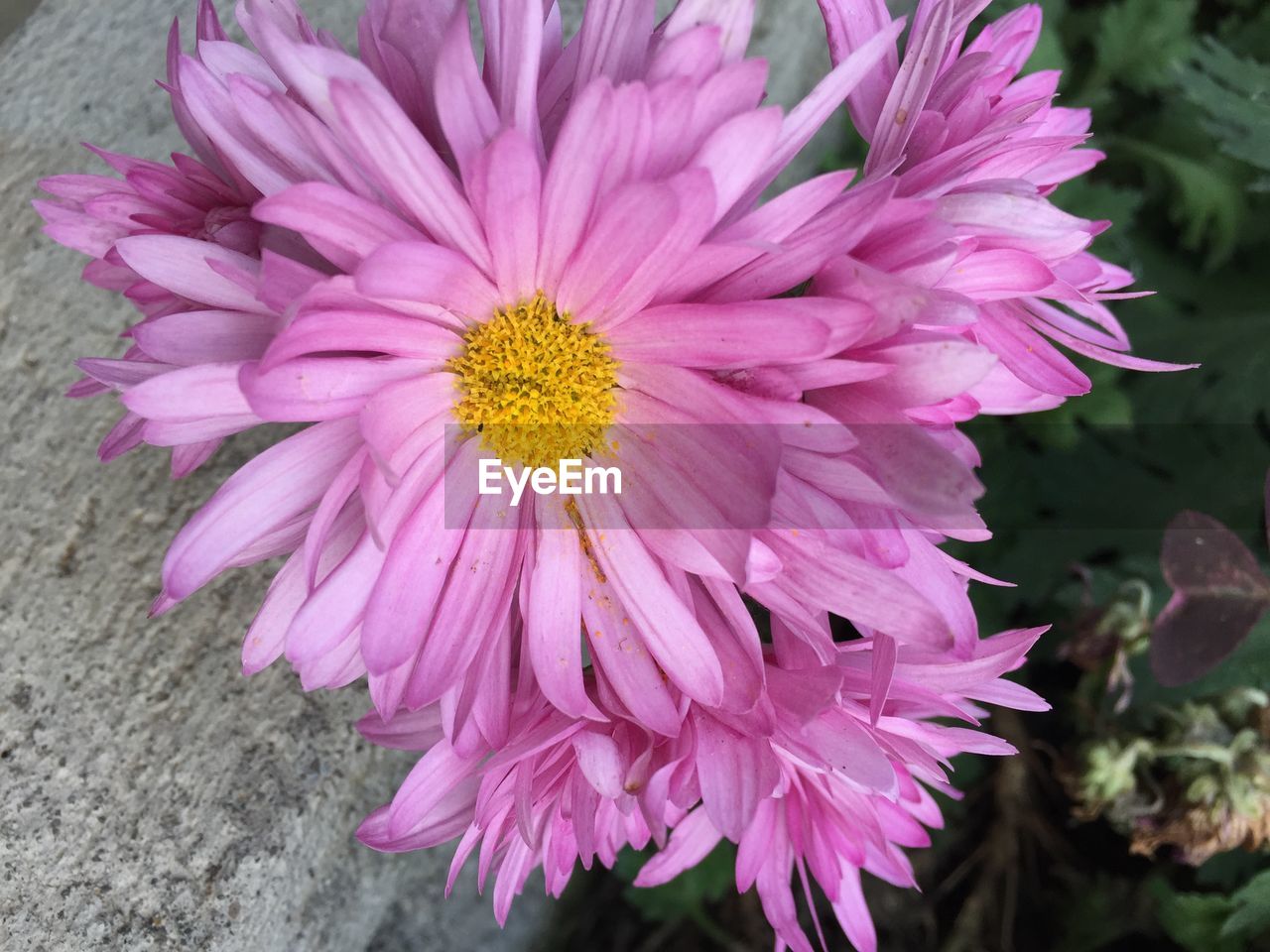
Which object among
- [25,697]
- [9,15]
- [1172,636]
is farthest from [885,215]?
[9,15]

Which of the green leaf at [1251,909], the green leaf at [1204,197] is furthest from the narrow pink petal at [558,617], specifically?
the green leaf at [1204,197]

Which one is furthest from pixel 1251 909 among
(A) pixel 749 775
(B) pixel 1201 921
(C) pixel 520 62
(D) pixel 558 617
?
(C) pixel 520 62

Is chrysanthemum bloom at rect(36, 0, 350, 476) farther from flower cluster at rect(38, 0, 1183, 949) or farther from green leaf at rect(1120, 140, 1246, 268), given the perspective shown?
green leaf at rect(1120, 140, 1246, 268)

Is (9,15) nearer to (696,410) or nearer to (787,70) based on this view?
(787,70)

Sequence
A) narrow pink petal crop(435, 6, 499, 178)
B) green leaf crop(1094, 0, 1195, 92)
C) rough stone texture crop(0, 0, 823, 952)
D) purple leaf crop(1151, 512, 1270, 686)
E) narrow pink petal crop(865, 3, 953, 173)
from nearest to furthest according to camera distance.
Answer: narrow pink petal crop(435, 6, 499, 178)
narrow pink petal crop(865, 3, 953, 173)
rough stone texture crop(0, 0, 823, 952)
purple leaf crop(1151, 512, 1270, 686)
green leaf crop(1094, 0, 1195, 92)

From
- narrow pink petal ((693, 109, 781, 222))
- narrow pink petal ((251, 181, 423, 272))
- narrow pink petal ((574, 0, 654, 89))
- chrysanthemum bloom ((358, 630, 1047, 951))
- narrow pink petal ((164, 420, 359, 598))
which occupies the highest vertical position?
narrow pink petal ((574, 0, 654, 89))

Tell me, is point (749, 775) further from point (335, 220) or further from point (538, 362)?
point (335, 220)

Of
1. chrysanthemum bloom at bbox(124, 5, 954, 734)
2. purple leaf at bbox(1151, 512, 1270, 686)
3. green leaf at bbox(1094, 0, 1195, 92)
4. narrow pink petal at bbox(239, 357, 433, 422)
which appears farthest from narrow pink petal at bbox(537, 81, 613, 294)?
green leaf at bbox(1094, 0, 1195, 92)
